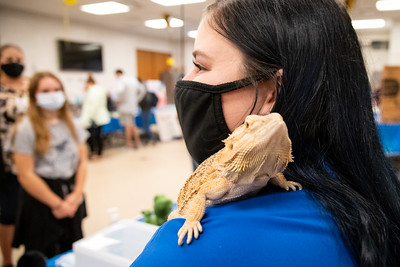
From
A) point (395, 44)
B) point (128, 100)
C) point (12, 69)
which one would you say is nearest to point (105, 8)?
point (128, 100)

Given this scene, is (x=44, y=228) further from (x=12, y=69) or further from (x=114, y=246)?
(x=12, y=69)

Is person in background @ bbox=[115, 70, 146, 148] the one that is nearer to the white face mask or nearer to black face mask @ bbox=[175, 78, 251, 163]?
the white face mask

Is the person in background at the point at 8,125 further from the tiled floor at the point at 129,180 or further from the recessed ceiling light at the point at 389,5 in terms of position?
the recessed ceiling light at the point at 389,5

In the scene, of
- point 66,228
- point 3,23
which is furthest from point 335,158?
point 3,23

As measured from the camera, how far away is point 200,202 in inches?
31.0

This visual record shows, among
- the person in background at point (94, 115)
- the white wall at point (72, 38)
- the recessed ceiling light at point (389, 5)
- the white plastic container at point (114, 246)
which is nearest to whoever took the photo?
the white plastic container at point (114, 246)

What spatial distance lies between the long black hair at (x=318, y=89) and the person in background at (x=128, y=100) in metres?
7.20

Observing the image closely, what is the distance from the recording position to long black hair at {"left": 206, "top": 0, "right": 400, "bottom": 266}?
0.77 metres

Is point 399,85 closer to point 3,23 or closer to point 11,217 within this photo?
point 11,217

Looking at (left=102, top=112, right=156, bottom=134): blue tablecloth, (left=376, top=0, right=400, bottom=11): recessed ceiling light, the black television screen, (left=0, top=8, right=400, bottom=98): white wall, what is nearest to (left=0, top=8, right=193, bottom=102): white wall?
(left=0, top=8, right=400, bottom=98): white wall

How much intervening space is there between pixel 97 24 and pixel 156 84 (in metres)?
2.73

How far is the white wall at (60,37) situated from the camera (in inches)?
318

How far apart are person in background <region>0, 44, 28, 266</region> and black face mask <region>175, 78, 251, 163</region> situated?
216 centimetres

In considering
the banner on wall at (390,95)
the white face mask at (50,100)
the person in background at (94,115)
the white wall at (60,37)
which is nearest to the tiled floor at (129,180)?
the person in background at (94,115)
